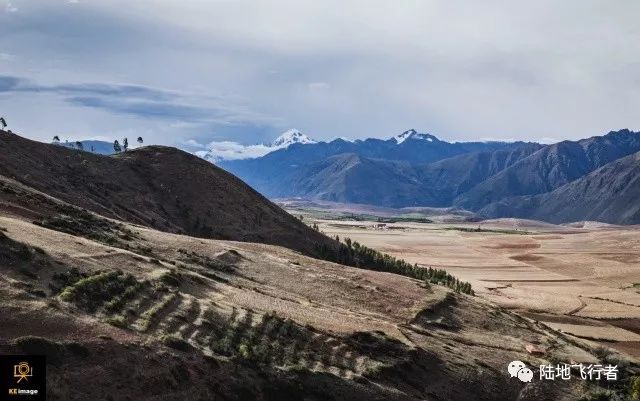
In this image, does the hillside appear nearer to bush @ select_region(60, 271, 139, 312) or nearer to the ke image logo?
bush @ select_region(60, 271, 139, 312)

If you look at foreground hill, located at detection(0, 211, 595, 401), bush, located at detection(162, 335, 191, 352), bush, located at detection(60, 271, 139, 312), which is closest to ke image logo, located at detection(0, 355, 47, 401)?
foreground hill, located at detection(0, 211, 595, 401)

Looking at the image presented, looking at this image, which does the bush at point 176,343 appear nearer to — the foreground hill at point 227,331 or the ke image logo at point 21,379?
the foreground hill at point 227,331

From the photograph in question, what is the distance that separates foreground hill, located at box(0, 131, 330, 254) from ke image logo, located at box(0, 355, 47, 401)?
78.8 meters

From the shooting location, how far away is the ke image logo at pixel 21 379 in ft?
103

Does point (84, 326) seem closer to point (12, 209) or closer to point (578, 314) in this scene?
point (12, 209)

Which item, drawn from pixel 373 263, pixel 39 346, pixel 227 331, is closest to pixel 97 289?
pixel 227 331

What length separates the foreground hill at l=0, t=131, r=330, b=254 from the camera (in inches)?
4808

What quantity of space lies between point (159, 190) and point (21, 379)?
Answer: 412ft

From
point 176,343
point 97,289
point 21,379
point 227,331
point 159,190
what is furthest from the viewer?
point 159,190

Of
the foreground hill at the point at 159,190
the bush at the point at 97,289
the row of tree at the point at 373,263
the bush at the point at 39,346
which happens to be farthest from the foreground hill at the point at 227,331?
the row of tree at the point at 373,263

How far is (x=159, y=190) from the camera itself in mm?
154375

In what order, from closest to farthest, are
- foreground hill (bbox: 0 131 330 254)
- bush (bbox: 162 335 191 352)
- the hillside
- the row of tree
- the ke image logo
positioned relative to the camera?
the ke image logo, the hillside, bush (bbox: 162 335 191 352), foreground hill (bbox: 0 131 330 254), the row of tree

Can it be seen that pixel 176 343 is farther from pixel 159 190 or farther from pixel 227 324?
pixel 159 190

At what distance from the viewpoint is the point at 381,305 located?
79625 millimetres
